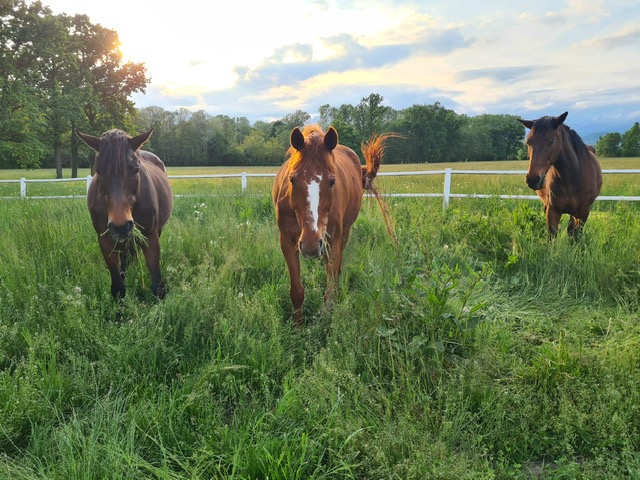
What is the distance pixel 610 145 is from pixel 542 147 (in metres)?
77.7

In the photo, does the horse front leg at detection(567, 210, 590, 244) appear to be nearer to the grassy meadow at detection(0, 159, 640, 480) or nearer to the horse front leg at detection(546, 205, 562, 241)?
the horse front leg at detection(546, 205, 562, 241)

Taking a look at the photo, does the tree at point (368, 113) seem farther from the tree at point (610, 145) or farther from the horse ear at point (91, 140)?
the horse ear at point (91, 140)

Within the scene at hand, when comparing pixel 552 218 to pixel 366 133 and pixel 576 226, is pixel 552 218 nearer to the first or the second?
Answer: pixel 576 226

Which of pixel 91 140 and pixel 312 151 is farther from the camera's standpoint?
pixel 91 140

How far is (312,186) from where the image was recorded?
3123 millimetres

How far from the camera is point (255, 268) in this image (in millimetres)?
4840

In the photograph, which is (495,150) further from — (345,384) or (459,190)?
(345,384)

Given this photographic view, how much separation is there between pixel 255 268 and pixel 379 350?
94.6 inches

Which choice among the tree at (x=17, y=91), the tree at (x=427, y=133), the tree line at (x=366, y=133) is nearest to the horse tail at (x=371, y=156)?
the tree at (x=17, y=91)

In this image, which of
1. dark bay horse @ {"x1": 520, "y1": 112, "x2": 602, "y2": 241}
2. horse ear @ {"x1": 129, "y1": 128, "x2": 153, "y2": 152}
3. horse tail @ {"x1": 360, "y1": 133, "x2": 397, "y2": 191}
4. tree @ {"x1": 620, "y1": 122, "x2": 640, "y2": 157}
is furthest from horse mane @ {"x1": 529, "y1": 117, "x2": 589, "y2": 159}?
Result: tree @ {"x1": 620, "y1": 122, "x2": 640, "y2": 157}

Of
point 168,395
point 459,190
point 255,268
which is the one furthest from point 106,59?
point 168,395

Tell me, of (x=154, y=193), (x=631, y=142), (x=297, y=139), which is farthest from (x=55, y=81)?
(x=631, y=142)

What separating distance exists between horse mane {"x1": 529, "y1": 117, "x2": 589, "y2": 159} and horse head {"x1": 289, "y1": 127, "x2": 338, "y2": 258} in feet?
13.5

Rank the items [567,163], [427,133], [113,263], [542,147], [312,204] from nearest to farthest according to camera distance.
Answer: [312,204], [113,263], [542,147], [567,163], [427,133]
